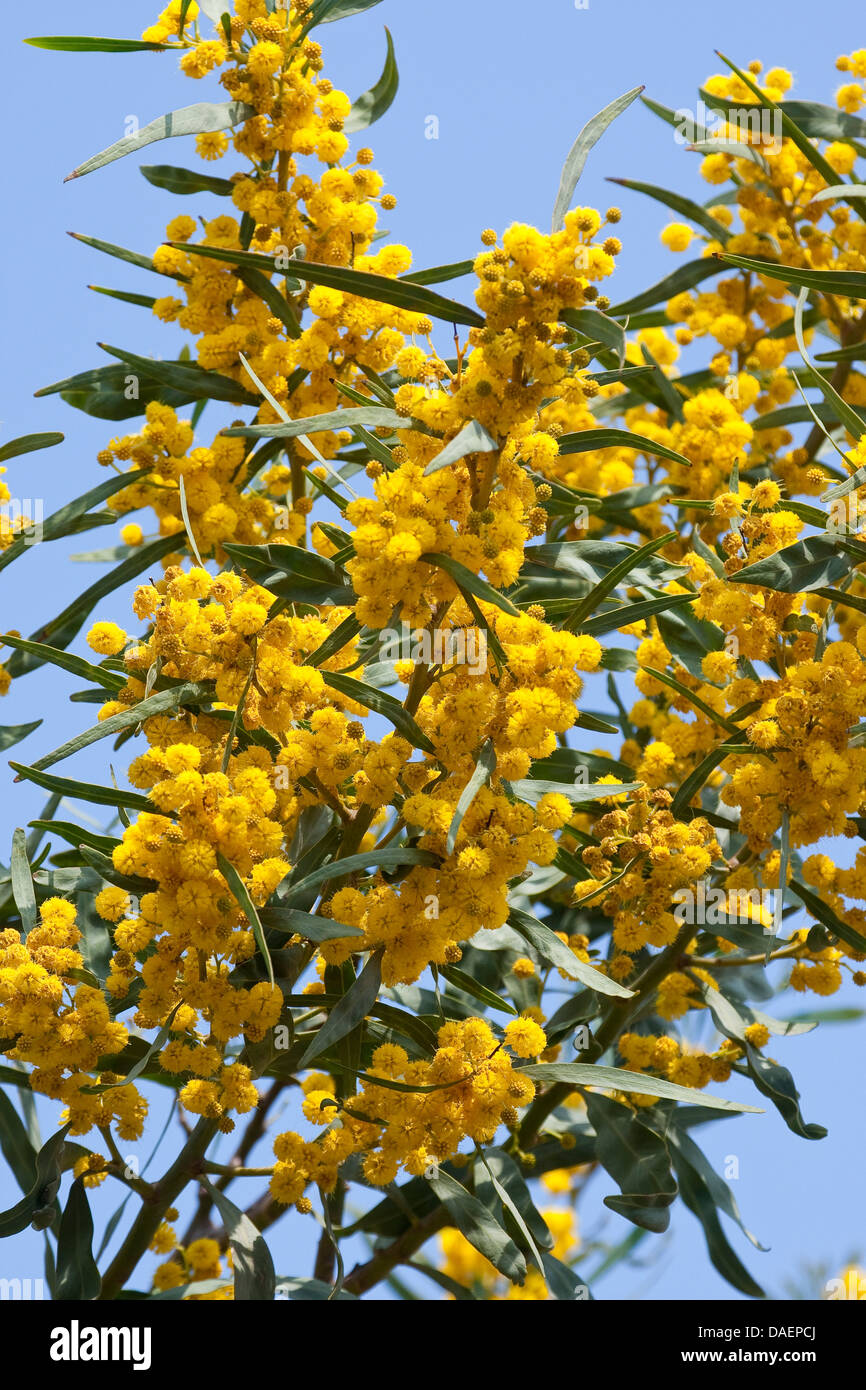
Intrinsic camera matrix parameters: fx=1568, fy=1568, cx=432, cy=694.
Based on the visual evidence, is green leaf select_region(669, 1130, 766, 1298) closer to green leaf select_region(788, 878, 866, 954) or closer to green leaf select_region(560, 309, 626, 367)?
green leaf select_region(788, 878, 866, 954)

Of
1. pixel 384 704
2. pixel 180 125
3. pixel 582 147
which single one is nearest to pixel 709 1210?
pixel 384 704

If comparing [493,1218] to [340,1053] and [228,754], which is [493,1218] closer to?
[340,1053]

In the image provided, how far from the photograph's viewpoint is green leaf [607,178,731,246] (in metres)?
3.68

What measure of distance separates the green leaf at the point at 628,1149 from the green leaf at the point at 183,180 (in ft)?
6.74

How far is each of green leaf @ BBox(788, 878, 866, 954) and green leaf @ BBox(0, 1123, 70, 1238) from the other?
1.39 meters

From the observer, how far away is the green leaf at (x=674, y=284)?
373cm

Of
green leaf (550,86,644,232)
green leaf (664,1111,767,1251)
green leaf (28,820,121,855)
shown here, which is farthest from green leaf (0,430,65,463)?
green leaf (664,1111,767,1251)

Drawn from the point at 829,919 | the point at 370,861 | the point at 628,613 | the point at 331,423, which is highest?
the point at 331,423

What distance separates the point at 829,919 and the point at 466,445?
1307 millimetres

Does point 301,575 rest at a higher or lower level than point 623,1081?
higher

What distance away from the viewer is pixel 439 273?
3.11 m

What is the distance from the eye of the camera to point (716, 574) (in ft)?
9.57

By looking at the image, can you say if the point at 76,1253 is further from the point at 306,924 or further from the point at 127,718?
the point at 127,718
